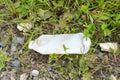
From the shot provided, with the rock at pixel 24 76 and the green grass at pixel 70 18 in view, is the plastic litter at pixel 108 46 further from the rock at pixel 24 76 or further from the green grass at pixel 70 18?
the rock at pixel 24 76

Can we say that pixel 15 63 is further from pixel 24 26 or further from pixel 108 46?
→ pixel 108 46

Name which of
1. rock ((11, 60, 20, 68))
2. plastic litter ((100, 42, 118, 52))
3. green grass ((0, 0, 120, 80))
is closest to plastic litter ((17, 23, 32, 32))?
green grass ((0, 0, 120, 80))

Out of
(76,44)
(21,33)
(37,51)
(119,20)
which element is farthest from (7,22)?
(119,20)

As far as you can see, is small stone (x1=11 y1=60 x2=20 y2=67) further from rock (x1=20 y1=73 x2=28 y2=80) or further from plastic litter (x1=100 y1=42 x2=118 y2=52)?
plastic litter (x1=100 y1=42 x2=118 y2=52)

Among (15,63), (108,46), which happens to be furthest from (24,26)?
(108,46)

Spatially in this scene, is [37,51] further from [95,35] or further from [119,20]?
[119,20]
